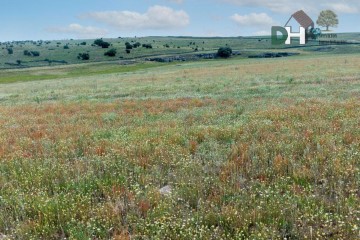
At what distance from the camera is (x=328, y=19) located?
5940 inches

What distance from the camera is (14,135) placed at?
42.5 ft

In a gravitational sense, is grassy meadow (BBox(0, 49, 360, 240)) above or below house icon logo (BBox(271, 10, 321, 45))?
below

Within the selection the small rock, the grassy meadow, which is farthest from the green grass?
the small rock

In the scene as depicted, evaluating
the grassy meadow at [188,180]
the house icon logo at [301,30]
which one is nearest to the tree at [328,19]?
the house icon logo at [301,30]

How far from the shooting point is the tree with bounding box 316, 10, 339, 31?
5896 inches

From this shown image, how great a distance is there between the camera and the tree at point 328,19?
491ft

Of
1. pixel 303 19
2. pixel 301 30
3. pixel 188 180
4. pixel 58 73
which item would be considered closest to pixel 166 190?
pixel 188 180

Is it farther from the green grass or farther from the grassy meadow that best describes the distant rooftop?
the grassy meadow

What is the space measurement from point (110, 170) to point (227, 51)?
108 metres

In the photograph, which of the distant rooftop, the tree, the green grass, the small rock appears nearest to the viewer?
the small rock

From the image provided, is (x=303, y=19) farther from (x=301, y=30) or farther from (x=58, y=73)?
(x=58, y=73)

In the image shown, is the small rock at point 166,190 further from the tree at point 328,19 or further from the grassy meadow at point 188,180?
the tree at point 328,19

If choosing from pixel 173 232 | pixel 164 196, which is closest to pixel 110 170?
pixel 164 196

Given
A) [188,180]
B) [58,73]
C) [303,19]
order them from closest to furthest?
1. [188,180]
2. [58,73]
3. [303,19]
